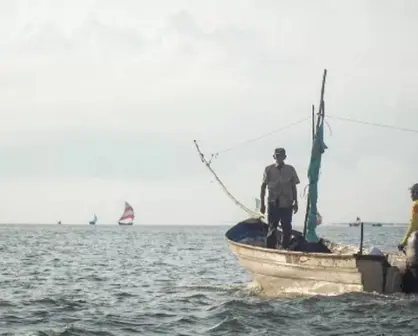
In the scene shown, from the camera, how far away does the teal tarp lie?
69.5ft

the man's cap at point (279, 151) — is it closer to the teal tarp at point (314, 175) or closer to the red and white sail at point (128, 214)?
the teal tarp at point (314, 175)

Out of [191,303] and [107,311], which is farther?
[191,303]

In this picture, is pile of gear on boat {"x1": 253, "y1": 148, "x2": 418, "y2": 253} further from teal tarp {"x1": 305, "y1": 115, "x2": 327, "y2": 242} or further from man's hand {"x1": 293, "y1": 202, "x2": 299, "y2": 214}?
teal tarp {"x1": 305, "y1": 115, "x2": 327, "y2": 242}

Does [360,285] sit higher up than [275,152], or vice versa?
[275,152]

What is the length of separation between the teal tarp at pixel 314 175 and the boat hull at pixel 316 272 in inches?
93.5

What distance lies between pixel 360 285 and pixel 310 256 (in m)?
1.57

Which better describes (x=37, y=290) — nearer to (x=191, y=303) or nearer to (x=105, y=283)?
(x=105, y=283)

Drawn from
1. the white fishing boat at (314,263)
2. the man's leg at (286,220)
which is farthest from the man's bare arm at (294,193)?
the white fishing boat at (314,263)

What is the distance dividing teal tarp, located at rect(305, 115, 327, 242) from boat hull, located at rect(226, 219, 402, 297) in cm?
237

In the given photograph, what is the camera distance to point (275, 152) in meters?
18.0

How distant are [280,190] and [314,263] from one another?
2243 mm

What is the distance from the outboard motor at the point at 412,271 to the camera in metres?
16.1

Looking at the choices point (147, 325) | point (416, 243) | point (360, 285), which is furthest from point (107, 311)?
point (416, 243)

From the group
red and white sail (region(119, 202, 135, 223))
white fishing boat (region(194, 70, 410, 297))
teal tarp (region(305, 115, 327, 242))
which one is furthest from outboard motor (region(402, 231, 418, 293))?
red and white sail (region(119, 202, 135, 223))
